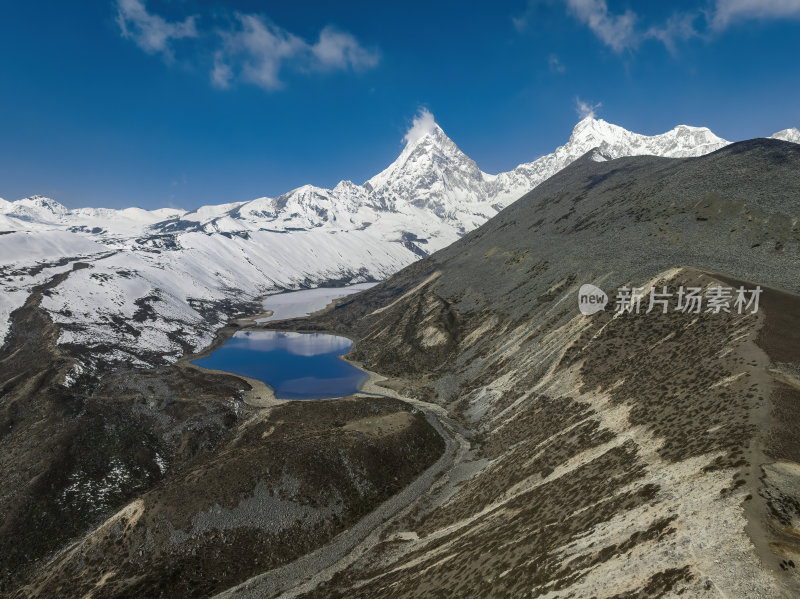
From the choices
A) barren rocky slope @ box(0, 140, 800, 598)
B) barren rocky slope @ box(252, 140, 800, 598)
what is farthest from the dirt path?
barren rocky slope @ box(252, 140, 800, 598)

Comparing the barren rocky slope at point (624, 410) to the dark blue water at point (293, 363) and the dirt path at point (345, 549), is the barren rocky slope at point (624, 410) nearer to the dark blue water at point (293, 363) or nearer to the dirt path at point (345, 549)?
the dirt path at point (345, 549)

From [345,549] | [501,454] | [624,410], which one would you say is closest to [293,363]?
[501,454]

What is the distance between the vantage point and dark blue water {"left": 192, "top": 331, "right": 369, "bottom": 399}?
9719cm

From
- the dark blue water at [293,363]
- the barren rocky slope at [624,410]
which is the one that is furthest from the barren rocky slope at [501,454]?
the dark blue water at [293,363]

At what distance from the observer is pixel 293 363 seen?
12294cm

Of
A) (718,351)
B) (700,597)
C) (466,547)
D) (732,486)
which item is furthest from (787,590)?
(718,351)

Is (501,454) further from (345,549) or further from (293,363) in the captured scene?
(293,363)

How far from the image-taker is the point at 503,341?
85.8 metres

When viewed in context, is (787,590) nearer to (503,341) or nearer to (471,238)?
(503,341)

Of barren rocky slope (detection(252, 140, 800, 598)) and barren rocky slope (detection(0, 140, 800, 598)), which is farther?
barren rocky slope (detection(0, 140, 800, 598))

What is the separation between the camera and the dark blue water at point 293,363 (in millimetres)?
97188

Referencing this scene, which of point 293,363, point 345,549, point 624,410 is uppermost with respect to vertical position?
point 293,363

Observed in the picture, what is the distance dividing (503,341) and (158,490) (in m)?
64.0

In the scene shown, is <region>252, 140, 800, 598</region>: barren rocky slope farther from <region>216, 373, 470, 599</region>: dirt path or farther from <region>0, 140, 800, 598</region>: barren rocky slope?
<region>216, 373, 470, 599</region>: dirt path
